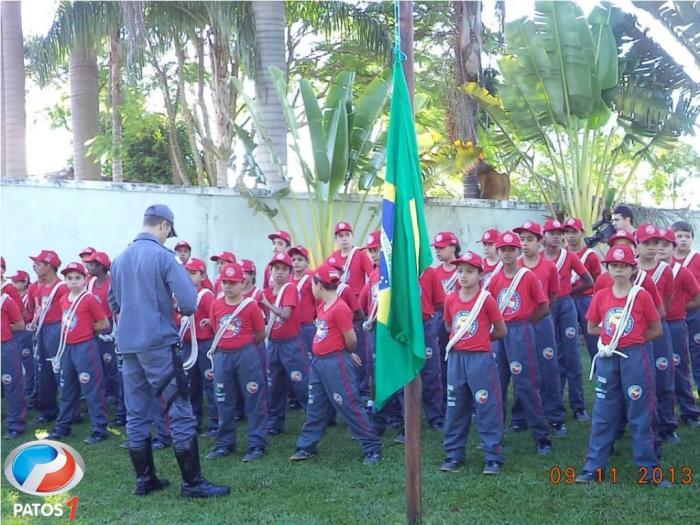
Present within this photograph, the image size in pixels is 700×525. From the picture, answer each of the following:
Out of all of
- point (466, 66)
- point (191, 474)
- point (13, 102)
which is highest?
point (466, 66)

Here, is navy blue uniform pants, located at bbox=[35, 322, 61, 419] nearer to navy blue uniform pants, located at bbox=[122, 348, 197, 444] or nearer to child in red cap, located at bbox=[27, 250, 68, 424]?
child in red cap, located at bbox=[27, 250, 68, 424]

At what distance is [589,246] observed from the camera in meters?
9.24

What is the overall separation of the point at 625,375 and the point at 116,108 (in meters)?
14.2

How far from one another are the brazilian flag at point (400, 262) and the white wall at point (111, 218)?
6938 mm

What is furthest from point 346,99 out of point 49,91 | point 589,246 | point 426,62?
point 49,91

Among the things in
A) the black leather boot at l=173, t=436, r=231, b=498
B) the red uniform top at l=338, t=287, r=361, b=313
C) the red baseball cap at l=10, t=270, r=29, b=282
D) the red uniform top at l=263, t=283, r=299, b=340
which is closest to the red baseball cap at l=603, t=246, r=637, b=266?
the red uniform top at l=338, t=287, r=361, b=313

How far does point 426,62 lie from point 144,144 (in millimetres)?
6979

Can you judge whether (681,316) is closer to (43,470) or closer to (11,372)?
(43,470)

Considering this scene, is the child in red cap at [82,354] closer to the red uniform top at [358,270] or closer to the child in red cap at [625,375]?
the red uniform top at [358,270]

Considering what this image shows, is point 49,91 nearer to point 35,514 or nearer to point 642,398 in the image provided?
point 35,514

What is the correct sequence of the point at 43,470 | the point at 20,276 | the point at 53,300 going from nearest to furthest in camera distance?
1. the point at 43,470
2. the point at 53,300
3. the point at 20,276

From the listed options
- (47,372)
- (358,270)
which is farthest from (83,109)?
(358,270)

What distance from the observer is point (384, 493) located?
6461mm

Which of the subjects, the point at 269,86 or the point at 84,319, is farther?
the point at 269,86
